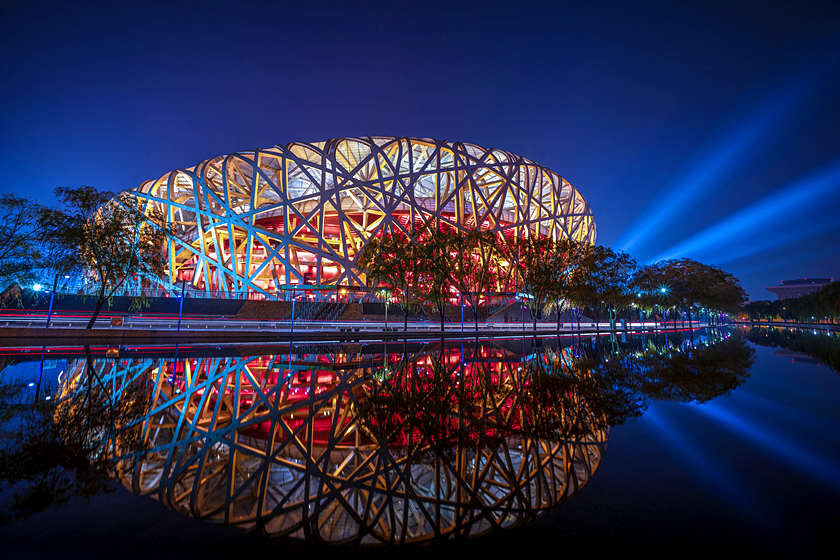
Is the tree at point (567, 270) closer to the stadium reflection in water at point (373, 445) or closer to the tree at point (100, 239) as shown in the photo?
the stadium reflection in water at point (373, 445)

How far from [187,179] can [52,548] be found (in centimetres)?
5154

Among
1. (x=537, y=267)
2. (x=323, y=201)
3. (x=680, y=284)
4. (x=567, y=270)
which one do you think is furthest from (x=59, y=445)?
(x=680, y=284)

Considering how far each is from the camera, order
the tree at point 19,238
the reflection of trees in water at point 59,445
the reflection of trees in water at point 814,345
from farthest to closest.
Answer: the tree at point 19,238 < the reflection of trees in water at point 814,345 < the reflection of trees in water at point 59,445

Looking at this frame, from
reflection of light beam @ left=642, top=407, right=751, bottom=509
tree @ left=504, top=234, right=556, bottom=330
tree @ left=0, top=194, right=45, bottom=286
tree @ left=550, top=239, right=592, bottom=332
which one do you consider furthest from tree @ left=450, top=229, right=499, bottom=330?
tree @ left=0, top=194, right=45, bottom=286

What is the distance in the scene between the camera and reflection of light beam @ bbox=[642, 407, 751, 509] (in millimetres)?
2568

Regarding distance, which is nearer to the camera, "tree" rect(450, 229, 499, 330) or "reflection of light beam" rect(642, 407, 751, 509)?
"reflection of light beam" rect(642, 407, 751, 509)

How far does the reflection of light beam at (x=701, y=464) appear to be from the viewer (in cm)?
257

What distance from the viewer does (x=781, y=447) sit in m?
3.56

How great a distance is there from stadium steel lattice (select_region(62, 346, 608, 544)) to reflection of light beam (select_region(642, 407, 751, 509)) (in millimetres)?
609

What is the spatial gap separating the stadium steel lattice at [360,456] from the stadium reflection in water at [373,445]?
15 mm

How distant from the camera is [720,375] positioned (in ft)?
28.0

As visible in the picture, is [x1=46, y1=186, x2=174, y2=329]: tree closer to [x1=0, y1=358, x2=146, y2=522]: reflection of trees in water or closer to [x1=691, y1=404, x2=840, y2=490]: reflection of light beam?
[x1=0, y1=358, x2=146, y2=522]: reflection of trees in water

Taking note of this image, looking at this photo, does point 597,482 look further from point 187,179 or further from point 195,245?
point 187,179

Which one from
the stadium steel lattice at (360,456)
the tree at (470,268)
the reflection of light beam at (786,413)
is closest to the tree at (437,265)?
the tree at (470,268)
